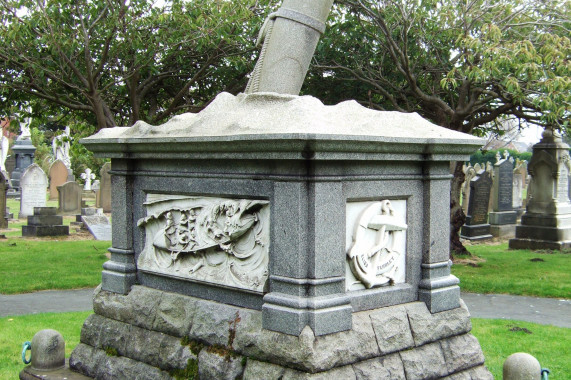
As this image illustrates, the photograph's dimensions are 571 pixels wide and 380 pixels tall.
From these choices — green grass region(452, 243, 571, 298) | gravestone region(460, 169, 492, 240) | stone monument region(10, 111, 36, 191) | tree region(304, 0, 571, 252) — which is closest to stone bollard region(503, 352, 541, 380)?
green grass region(452, 243, 571, 298)

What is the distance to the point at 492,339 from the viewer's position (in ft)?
22.0

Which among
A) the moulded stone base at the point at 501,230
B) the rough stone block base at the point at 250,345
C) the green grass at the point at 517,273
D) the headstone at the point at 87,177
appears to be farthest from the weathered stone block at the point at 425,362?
the headstone at the point at 87,177

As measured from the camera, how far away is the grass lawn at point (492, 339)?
587cm

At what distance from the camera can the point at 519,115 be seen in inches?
442

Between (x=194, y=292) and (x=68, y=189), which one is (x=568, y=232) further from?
(x=68, y=189)

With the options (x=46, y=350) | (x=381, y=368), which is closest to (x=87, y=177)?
(x=46, y=350)

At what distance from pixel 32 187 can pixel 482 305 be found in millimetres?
15011

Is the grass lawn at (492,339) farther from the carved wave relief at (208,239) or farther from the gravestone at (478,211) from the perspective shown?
the gravestone at (478,211)

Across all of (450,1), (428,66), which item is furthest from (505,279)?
(450,1)

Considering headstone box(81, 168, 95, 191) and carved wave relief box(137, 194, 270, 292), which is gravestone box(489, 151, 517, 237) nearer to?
carved wave relief box(137, 194, 270, 292)

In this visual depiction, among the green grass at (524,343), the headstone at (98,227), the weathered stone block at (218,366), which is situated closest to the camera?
the weathered stone block at (218,366)

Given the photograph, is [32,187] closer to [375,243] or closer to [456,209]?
[456,209]

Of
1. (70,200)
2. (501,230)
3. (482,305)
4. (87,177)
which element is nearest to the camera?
(482,305)

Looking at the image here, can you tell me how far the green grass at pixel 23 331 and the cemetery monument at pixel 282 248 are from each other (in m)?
0.89
